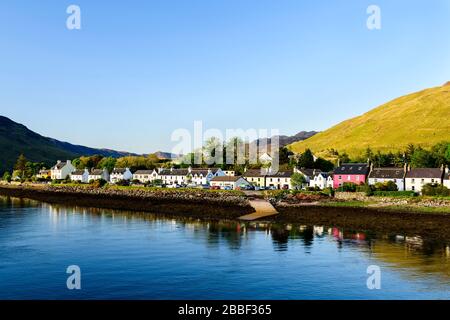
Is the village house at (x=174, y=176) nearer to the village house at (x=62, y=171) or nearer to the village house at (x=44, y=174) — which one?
the village house at (x=62, y=171)

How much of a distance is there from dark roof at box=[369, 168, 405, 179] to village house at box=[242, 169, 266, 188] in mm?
28684

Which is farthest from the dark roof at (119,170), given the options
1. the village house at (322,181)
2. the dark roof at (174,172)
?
the village house at (322,181)

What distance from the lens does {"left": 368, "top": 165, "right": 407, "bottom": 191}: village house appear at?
87963 millimetres

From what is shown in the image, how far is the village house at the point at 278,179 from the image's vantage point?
4284 inches

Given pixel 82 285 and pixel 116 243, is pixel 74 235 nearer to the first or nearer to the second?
pixel 116 243

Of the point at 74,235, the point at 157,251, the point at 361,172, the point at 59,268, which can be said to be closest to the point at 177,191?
the point at 361,172

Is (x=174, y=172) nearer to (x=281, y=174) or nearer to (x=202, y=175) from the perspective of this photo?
(x=202, y=175)

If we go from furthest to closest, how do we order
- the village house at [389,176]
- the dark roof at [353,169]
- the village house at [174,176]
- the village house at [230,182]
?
the village house at [174,176] < the village house at [230,182] < the dark roof at [353,169] < the village house at [389,176]

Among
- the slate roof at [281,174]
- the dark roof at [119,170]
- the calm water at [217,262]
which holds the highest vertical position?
the dark roof at [119,170]

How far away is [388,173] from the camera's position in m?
91.2

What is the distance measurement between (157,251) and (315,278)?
→ 580 inches

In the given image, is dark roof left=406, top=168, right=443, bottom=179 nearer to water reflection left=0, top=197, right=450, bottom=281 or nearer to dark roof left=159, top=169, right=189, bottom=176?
water reflection left=0, top=197, right=450, bottom=281

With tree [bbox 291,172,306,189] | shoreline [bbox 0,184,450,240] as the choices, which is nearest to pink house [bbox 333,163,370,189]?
tree [bbox 291,172,306,189]

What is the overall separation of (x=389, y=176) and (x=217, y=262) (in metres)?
64.5
